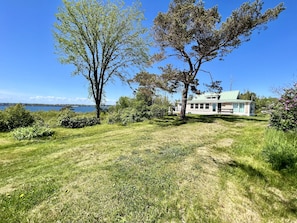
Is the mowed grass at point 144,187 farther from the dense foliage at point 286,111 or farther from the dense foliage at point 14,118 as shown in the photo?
the dense foliage at point 14,118

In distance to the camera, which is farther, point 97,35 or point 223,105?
point 223,105

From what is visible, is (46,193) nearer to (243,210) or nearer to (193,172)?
(193,172)

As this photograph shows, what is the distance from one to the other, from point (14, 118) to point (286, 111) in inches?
514

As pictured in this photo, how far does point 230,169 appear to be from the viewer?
168 inches

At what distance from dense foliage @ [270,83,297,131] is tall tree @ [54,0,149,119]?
438 inches

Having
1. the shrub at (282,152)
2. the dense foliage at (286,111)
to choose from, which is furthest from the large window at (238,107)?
the shrub at (282,152)

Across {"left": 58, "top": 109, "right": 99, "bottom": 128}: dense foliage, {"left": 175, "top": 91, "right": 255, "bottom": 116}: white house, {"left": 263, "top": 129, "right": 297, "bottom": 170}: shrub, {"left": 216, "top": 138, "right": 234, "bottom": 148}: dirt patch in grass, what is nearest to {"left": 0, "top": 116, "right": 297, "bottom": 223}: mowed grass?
{"left": 263, "top": 129, "right": 297, "bottom": 170}: shrub

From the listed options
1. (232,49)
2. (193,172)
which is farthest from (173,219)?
(232,49)

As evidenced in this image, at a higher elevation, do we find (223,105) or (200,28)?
(200,28)

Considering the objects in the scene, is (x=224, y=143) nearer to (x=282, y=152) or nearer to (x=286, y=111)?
(x=282, y=152)

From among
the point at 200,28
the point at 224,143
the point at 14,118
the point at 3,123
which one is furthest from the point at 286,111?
the point at 3,123

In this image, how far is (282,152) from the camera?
455cm

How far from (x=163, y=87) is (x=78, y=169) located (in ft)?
32.4

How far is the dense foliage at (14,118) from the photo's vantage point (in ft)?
30.9
